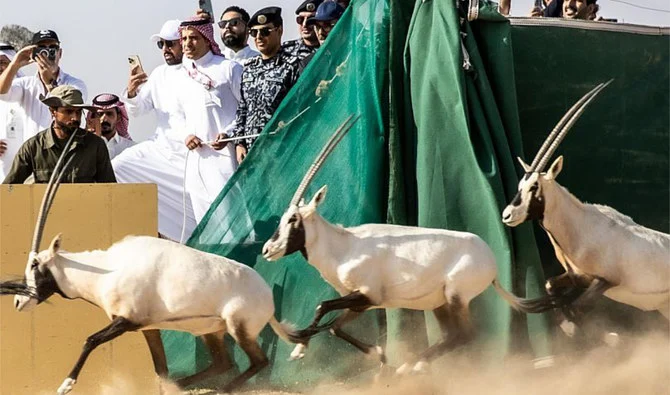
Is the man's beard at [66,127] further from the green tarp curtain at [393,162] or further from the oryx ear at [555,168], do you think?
the oryx ear at [555,168]

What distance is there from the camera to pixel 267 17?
9.41 meters

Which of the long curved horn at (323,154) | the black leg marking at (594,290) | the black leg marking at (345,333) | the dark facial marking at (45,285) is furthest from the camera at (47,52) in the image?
the black leg marking at (594,290)

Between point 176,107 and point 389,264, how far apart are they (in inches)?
125

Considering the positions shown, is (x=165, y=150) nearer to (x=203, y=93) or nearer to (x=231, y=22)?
(x=203, y=93)

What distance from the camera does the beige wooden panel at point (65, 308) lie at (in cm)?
800

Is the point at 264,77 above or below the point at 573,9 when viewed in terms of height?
below

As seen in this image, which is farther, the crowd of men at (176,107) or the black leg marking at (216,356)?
the crowd of men at (176,107)

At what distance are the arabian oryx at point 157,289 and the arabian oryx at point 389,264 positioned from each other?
0.27m

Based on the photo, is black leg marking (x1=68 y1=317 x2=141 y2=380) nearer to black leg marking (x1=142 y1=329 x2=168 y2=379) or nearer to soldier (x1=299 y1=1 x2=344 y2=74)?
black leg marking (x1=142 y1=329 x2=168 y2=379)

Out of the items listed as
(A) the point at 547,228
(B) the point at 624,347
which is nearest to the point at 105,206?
(A) the point at 547,228

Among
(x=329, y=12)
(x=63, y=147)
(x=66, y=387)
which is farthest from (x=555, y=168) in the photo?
(x=63, y=147)

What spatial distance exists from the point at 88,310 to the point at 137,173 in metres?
2.15

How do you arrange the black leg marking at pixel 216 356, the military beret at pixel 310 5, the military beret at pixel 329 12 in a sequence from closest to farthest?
the black leg marking at pixel 216 356 < the military beret at pixel 329 12 < the military beret at pixel 310 5

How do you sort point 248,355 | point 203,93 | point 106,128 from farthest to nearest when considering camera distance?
point 106,128, point 203,93, point 248,355
